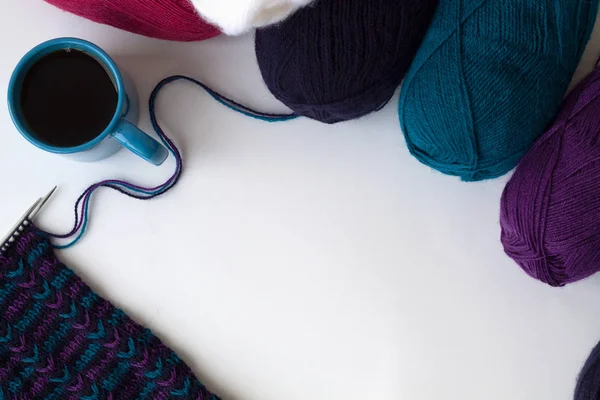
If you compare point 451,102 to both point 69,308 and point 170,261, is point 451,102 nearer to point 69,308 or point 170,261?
point 170,261

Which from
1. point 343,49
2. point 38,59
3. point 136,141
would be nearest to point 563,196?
point 343,49

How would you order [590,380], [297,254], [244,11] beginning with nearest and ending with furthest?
[244,11]
[590,380]
[297,254]

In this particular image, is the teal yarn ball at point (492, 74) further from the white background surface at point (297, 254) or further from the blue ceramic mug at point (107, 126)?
the blue ceramic mug at point (107, 126)

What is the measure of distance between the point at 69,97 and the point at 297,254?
29 cm

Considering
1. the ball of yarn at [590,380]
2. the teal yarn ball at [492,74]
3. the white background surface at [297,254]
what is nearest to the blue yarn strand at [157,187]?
the white background surface at [297,254]

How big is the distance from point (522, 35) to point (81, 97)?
43 cm

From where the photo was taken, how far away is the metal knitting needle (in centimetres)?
63

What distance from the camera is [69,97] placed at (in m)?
0.59

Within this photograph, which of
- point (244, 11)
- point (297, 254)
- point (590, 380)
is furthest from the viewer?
point (297, 254)

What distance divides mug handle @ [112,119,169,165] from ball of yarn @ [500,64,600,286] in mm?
361

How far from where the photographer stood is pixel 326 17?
20.2 inches

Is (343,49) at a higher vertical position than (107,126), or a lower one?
higher

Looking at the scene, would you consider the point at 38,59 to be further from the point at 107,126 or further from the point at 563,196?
the point at 563,196

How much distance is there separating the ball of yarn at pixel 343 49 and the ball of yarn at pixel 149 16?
0.07 meters
